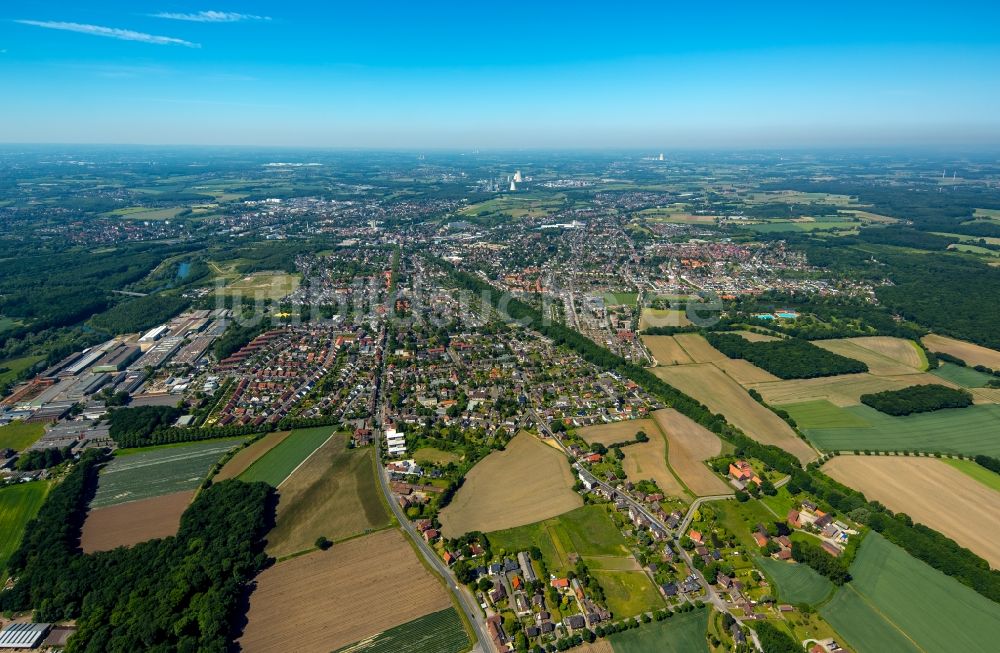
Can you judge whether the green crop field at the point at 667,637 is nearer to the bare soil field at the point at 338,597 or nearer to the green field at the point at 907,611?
the green field at the point at 907,611

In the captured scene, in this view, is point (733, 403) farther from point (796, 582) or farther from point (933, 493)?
point (796, 582)

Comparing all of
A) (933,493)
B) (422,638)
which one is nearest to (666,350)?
(933,493)

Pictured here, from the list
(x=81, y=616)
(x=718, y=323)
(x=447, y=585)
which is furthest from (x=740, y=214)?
(x=81, y=616)

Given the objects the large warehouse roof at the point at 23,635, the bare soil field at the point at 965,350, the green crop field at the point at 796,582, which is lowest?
the green crop field at the point at 796,582

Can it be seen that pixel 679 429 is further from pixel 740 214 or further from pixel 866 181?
pixel 866 181

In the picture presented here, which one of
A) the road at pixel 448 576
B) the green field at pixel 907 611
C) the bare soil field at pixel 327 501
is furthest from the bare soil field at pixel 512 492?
the green field at pixel 907 611
